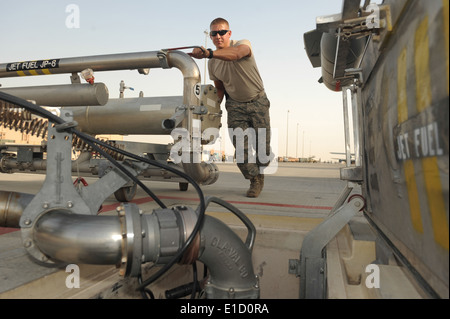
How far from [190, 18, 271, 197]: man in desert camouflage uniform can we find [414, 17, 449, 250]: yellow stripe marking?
2.67m

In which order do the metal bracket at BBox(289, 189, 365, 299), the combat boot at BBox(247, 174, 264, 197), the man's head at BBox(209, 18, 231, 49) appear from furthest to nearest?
the combat boot at BBox(247, 174, 264, 197) < the man's head at BBox(209, 18, 231, 49) < the metal bracket at BBox(289, 189, 365, 299)

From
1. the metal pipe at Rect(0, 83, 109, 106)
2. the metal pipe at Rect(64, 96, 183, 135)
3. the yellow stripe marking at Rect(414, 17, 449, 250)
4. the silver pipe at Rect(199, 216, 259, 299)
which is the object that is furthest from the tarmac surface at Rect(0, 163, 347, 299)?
the yellow stripe marking at Rect(414, 17, 449, 250)

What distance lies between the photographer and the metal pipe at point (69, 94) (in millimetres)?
3096

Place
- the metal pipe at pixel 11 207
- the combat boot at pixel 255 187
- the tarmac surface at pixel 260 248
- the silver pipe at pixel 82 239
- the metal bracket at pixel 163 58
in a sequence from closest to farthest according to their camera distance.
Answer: the silver pipe at pixel 82 239, the tarmac surface at pixel 260 248, the metal pipe at pixel 11 207, the metal bracket at pixel 163 58, the combat boot at pixel 255 187

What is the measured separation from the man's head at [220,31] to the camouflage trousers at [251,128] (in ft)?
2.30

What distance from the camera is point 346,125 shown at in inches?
86.5

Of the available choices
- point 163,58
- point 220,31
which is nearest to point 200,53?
point 163,58

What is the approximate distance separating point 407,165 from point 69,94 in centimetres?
309

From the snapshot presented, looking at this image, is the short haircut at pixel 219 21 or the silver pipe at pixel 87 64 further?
the short haircut at pixel 219 21

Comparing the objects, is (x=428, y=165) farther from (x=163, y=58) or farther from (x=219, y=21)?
(x=219, y=21)

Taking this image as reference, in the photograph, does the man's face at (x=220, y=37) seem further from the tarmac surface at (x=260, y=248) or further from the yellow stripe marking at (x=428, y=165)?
the yellow stripe marking at (x=428, y=165)

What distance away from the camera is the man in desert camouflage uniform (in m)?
3.56

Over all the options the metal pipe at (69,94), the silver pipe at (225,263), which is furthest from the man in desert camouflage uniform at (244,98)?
the silver pipe at (225,263)

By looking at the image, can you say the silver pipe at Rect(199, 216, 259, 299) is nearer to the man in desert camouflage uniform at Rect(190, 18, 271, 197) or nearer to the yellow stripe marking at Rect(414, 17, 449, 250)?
the yellow stripe marking at Rect(414, 17, 449, 250)
